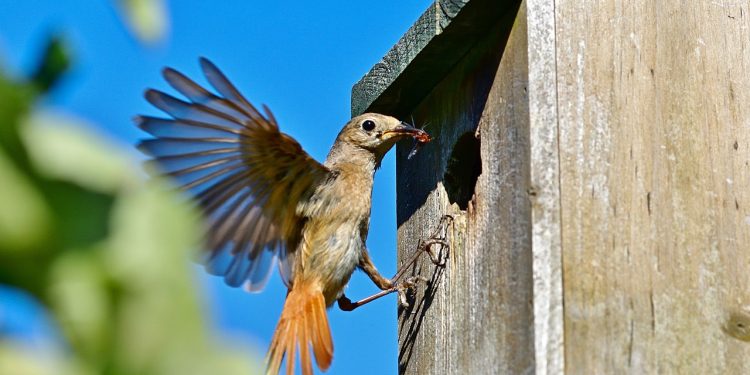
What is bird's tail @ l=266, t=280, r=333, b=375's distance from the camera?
3723 mm

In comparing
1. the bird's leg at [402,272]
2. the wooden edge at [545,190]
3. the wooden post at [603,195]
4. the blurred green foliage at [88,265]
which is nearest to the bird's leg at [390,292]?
the bird's leg at [402,272]

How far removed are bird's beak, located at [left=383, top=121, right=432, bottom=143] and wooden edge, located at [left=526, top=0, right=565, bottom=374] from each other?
942 millimetres

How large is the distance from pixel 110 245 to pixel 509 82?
2.83m

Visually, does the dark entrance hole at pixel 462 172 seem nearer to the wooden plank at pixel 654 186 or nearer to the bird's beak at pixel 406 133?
the bird's beak at pixel 406 133

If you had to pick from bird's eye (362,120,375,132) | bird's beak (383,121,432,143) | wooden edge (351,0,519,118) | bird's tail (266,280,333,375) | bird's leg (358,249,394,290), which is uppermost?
wooden edge (351,0,519,118)

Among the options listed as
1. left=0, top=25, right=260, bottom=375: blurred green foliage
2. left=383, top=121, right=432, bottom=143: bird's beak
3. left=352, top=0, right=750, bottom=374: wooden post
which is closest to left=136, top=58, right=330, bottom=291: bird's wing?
left=383, top=121, right=432, bottom=143: bird's beak

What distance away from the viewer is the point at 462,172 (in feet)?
12.1

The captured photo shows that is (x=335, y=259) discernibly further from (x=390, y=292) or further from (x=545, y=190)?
(x=545, y=190)

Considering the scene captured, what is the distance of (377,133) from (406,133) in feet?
0.99

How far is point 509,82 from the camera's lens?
312 centimetres

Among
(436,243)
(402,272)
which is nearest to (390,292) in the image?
(402,272)

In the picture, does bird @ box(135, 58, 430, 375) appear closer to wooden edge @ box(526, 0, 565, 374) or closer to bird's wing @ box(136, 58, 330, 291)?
bird's wing @ box(136, 58, 330, 291)

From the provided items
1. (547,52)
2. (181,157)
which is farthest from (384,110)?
(547,52)

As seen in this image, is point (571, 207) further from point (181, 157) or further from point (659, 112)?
point (181, 157)
